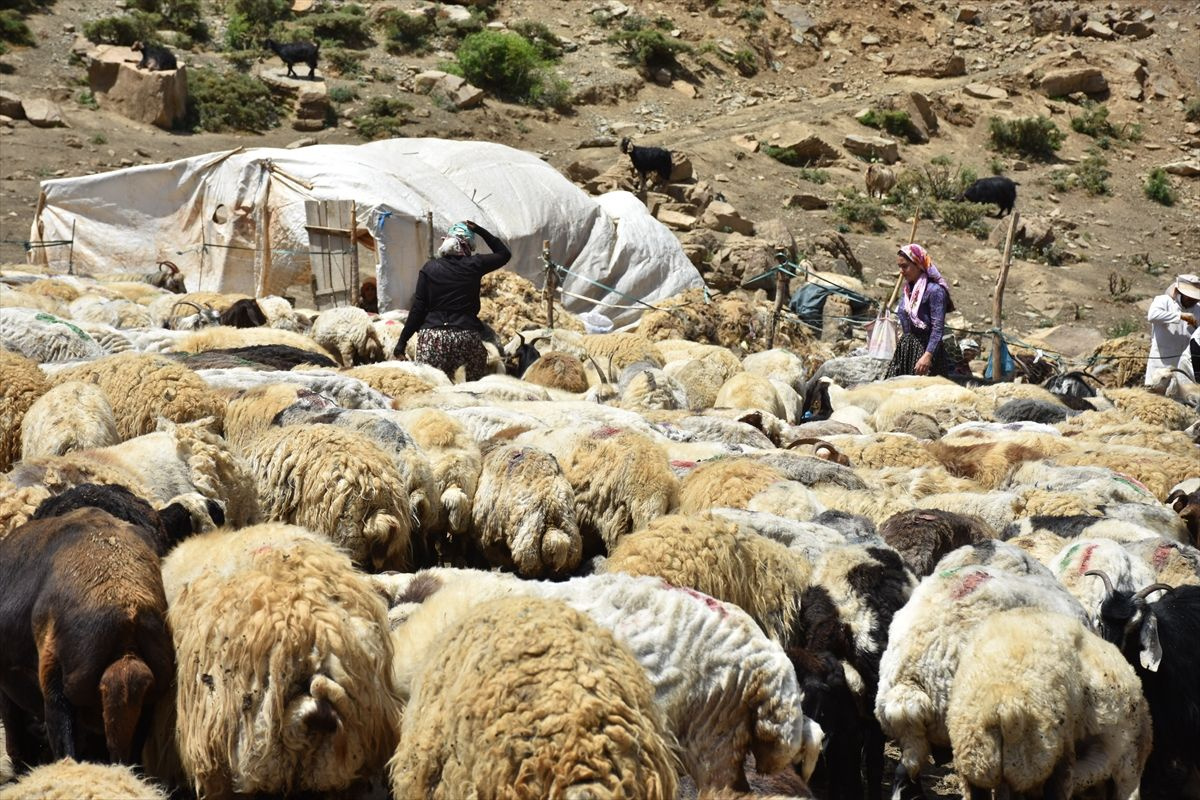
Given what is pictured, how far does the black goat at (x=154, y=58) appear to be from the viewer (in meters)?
26.5

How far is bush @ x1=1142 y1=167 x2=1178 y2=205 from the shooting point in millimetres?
28953

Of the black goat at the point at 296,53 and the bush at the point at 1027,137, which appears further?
the bush at the point at 1027,137

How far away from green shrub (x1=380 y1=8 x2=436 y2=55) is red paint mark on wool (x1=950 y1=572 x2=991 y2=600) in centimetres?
3033

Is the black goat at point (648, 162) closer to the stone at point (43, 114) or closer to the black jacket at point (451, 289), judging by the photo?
the stone at point (43, 114)

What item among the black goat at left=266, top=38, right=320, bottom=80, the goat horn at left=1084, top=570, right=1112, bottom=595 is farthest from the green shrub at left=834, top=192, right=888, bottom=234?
the goat horn at left=1084, top=570, right=1112, bottom=595

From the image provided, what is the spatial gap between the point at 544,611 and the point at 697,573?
1316 millimetres

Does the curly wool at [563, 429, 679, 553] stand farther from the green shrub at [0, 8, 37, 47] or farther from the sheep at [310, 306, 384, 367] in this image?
the green shrub at [0, 8, 37, 47]

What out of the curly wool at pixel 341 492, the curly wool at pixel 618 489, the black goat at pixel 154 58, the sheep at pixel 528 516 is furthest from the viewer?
the black goat at pixel 154 58

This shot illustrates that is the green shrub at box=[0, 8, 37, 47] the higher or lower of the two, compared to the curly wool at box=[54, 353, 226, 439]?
lower

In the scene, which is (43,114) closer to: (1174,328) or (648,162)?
(648,162)

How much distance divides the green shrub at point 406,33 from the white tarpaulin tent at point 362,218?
15655 millimetres

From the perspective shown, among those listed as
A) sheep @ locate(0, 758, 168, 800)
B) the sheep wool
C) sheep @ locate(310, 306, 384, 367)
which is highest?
the sheep wool

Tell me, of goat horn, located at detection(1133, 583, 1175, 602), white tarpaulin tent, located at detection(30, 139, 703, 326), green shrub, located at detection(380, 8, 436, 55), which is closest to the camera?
goat horn, located at detection(1133, 583, 1175, 602)

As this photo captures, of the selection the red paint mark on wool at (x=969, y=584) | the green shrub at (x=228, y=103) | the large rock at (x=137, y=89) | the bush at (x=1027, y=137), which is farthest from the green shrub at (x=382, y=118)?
the red paint mark on wool at (x=969, y=584)
